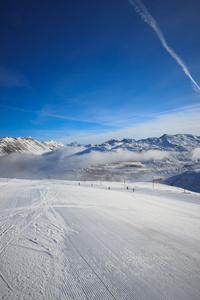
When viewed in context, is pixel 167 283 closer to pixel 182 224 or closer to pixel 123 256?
Answer: pixel 123 256

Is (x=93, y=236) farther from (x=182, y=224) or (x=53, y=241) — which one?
(x=182, y=224)

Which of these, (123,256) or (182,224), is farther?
(182,224)

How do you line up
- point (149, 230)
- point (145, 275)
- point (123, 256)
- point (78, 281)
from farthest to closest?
point (149, 230)
point (123, 256)
point (145, 275)
point (78, 281)

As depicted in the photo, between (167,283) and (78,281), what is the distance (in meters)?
2.19

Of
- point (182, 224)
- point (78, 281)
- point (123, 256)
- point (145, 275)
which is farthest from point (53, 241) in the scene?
point (182, 224)

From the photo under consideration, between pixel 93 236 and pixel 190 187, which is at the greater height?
pixel 93 236

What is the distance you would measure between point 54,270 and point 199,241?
5544 millimetres

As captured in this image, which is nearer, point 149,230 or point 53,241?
point 53,241

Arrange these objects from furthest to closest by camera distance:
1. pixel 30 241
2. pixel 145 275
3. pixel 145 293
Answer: pixel 30 241, pixel 145 275, pixel 145 293

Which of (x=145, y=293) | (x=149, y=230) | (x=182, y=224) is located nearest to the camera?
(x=145, y=293)

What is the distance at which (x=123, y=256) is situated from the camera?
4.57 m

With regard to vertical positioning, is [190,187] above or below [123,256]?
below

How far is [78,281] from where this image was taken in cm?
351

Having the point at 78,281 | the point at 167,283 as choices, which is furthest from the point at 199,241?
the point at 78,281
